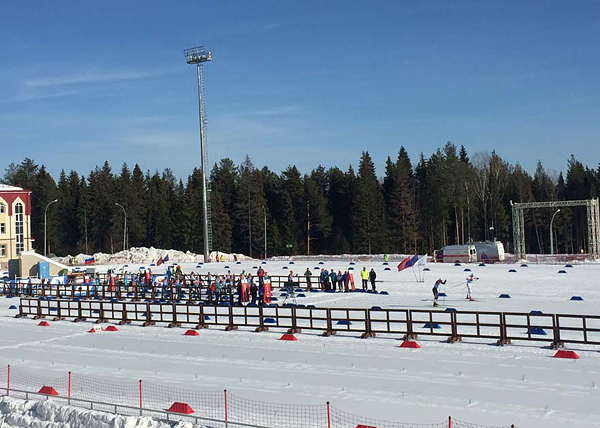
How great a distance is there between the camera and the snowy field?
14.0 metres

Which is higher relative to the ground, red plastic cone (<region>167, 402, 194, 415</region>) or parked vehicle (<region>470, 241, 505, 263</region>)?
parked vehicle (<region>470, 241, 505, 263</region>)

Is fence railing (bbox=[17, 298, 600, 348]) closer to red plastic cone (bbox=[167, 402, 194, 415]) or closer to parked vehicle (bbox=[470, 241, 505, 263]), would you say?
red plastic cone (bbox=[167, 402, 194, 415])

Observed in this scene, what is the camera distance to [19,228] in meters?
87.6

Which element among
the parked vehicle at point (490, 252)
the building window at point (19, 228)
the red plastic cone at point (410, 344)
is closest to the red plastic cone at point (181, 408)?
the red plastic cone at point (410, 344)

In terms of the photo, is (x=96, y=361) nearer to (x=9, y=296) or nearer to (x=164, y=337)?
(x=164, y=337)

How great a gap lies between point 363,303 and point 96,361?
1610cm

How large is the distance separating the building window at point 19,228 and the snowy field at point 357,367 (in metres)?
59.9

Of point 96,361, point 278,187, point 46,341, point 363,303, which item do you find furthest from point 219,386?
point 278,187

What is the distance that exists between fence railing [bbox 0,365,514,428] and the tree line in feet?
281

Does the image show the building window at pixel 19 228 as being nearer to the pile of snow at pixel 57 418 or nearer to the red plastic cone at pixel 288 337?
the red plastic cone at pixel 288 337

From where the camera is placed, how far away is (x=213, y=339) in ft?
82.2

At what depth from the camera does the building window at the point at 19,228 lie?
87188mm

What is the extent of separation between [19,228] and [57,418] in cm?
8012

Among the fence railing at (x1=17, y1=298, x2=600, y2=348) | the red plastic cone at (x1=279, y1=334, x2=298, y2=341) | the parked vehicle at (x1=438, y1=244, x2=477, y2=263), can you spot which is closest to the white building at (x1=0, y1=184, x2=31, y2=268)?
the parked vehicle at (x1=438, y1=244, x2=477, y2=263)
